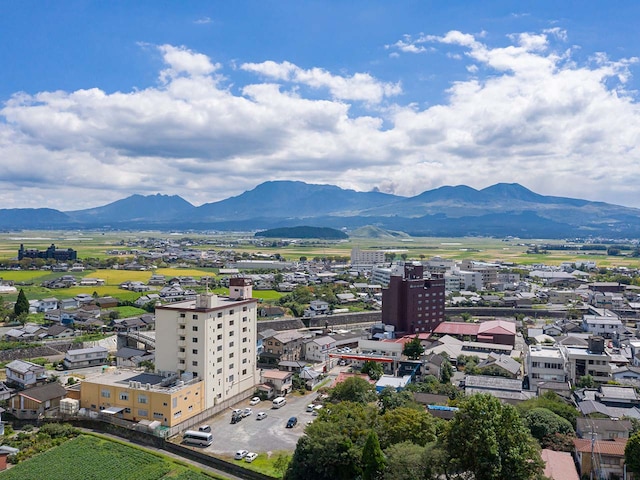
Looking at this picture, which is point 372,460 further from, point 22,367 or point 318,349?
point 22,367

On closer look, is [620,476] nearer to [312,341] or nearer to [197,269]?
[312,341]

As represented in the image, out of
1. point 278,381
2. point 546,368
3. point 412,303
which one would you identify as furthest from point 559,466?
point 412,303

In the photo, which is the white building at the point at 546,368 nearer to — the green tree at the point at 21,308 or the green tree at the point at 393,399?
the green tree at the point at 393,399

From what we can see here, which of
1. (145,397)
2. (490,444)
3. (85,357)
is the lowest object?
(85,357)

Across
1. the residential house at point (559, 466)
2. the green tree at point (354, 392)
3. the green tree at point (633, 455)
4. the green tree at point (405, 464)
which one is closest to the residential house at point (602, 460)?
the residential house at point (559, 466)

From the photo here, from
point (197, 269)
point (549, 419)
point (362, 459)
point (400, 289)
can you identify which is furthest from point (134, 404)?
point (197, 269)

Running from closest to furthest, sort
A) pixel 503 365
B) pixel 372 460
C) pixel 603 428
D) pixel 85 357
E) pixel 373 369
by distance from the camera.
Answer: pixel 372 460
pixel 603 428
pixel 503 365
pixel 373 369
pixel 85 357

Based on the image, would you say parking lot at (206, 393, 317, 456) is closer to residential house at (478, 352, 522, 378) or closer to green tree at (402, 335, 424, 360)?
green tree at (402, 335, 424, 360)
